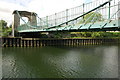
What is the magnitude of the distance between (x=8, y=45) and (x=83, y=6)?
810 inches

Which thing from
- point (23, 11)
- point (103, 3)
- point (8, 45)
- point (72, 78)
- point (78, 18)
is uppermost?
point (23, 11)

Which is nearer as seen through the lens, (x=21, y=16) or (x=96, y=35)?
(x=96, y=35)

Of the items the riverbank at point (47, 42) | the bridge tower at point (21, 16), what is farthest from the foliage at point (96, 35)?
the bridge tower at point (21, 16)

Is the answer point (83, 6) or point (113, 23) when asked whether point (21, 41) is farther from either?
point (113, 23)

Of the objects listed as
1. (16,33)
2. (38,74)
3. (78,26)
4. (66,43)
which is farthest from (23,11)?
(38,74)

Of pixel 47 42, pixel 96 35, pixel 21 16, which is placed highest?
pixel 21 16

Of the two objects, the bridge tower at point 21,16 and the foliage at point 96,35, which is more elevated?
the bridge tower at point 21,16

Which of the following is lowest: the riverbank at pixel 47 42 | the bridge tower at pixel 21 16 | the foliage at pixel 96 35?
the riverbank at pixel 47 42

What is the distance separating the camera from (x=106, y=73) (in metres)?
10.9

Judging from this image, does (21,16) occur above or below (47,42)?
above

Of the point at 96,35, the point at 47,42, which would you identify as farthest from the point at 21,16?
the point at 96,35

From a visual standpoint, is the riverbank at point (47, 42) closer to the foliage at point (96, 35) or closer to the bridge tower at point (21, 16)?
the foliage at point (96, 35)

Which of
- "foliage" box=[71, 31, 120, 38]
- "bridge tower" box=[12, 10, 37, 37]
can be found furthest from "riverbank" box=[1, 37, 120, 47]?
"bridge tower" box=[12, 10, 37, 37]

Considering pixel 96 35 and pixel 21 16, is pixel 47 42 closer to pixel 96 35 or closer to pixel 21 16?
pixel 21 16
